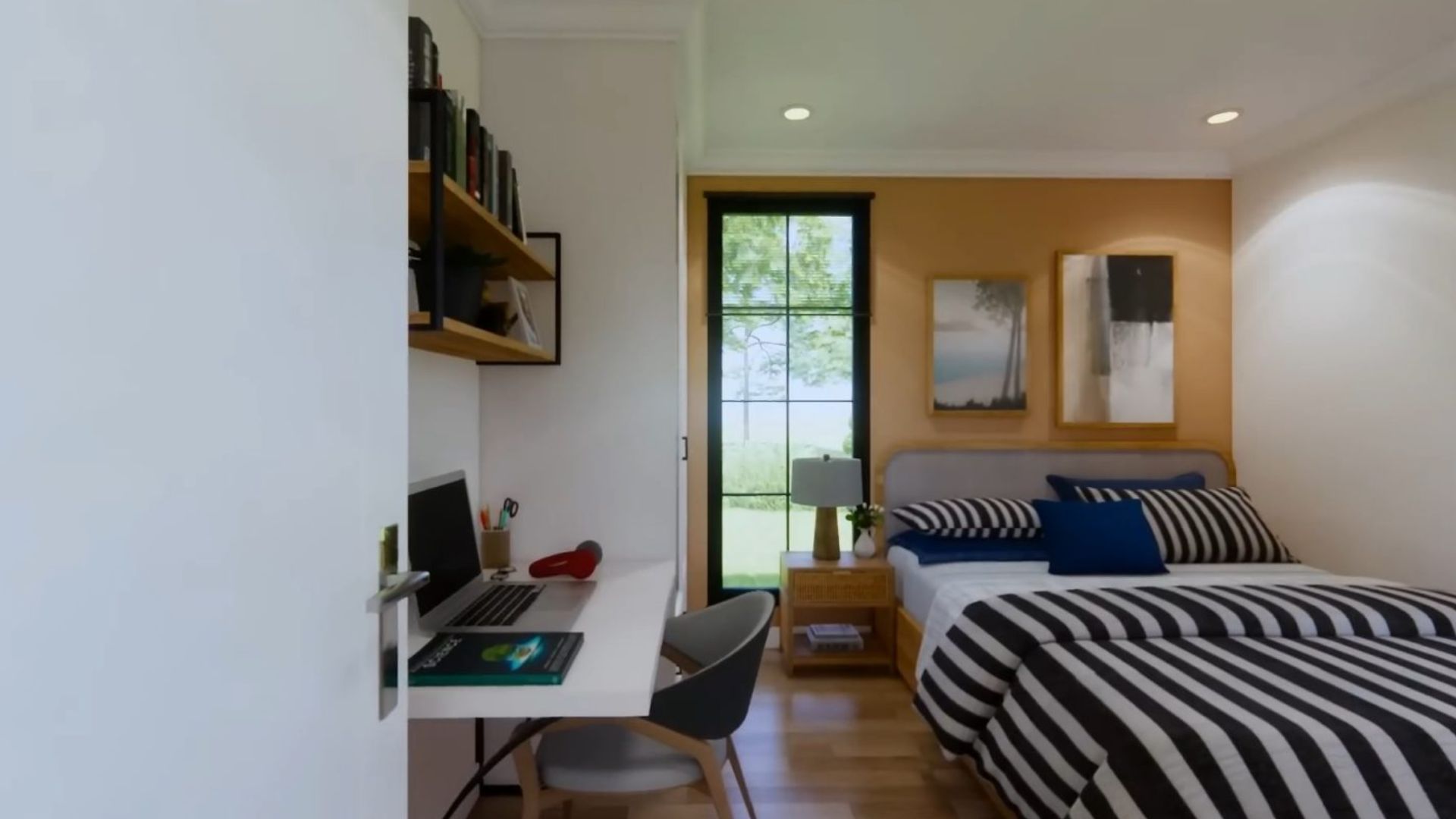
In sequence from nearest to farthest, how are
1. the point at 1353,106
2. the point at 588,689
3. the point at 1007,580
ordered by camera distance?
the point at 588,689
the point at 1007,580
the point at 1353,106

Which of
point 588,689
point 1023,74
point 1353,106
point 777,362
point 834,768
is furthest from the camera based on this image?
point 777,362

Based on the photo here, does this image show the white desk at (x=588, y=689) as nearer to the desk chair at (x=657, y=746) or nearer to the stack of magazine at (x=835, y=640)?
the desk chair at (x=657, y=746)

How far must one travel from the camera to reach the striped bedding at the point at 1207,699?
132cm

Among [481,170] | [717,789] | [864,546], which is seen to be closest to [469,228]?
[481,170]

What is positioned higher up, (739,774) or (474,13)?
(474,13)

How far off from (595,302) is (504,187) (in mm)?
556

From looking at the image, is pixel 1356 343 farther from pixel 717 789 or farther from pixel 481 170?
pixel 481 170

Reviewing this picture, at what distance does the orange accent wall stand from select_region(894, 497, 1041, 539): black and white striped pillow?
16.6 inches

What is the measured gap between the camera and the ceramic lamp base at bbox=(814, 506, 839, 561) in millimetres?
3248

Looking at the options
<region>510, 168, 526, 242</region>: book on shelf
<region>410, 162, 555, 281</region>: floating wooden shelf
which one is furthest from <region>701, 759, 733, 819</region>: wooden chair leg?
<region>510, 168, 526, 242</region>: book on shelf

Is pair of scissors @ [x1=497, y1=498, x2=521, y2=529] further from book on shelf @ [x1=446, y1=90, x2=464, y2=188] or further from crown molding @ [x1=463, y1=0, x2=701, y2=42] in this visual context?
crown molding @ [x1=463, y1=0, x2=701, y2=42]

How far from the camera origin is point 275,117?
2.02 ft

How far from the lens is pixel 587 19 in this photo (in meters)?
2.18

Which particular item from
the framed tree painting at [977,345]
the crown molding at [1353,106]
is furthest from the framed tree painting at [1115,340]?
the crown molding at [1353,106]
